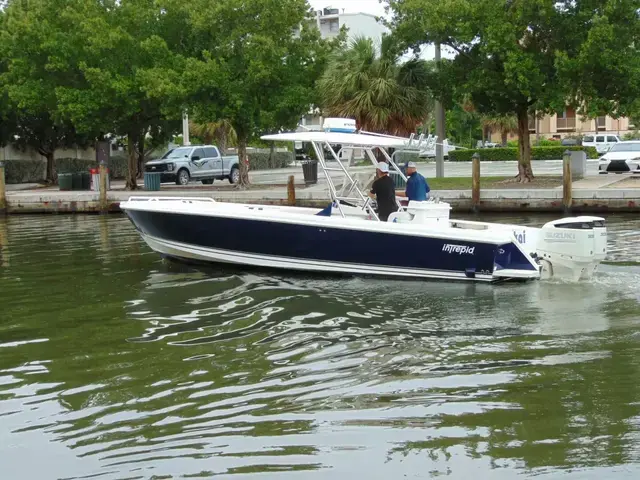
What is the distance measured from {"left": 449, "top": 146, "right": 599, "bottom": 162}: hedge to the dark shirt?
39878mm

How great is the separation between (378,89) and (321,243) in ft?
56.6

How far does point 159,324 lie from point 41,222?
16.0 m

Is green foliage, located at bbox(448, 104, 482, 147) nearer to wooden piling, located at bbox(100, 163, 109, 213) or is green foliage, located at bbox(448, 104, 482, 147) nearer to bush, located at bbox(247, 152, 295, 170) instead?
bush, located at bbox(247, 152, 295, 170)

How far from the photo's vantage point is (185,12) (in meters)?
30.5

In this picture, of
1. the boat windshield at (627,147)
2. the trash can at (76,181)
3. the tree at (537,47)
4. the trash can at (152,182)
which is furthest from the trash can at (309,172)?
the boat windshield at (627,147)

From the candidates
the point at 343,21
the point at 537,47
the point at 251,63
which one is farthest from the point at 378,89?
the point at 343,21

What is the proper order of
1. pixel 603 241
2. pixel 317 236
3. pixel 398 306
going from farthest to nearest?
pixel 317 236, pixel 603 241, pixel 398 306

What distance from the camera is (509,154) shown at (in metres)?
55.2

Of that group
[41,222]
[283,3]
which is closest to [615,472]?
[41,222]

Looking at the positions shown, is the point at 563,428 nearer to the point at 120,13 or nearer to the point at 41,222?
the point at 41,222

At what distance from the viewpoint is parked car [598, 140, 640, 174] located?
32.6 metres

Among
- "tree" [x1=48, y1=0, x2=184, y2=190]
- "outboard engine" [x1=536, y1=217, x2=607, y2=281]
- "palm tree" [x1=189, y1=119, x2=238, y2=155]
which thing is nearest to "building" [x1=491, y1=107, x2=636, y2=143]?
"palm tree" [x1=189, y1=119, x2=238, y2=155]

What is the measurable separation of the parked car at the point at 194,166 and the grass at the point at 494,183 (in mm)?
9805

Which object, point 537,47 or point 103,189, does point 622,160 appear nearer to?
point 537,47
